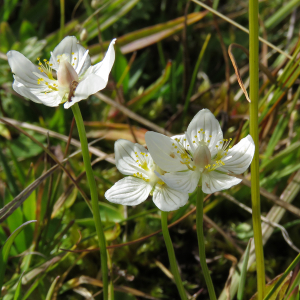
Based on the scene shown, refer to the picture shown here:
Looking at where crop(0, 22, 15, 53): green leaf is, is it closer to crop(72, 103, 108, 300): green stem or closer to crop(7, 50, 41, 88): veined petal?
crop(7, 50, 41, 88): veined petal

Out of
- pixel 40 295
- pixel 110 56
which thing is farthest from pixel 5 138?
pixel 110 56

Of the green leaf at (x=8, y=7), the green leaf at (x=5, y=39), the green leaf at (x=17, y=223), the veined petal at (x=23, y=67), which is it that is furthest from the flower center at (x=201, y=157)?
the green leaf at (x=8, y=7)

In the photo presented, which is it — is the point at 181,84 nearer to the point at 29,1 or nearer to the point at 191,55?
the point at 191,55

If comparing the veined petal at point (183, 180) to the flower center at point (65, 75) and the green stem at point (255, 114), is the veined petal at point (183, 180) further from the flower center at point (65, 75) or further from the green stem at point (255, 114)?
the flower center at point (65, 75)

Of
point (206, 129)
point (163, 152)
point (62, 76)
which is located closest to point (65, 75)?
point (62, 76)

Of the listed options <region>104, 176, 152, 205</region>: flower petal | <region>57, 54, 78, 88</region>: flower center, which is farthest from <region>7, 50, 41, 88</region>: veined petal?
<region>104, 176, 152, 205</region>: flower petal
